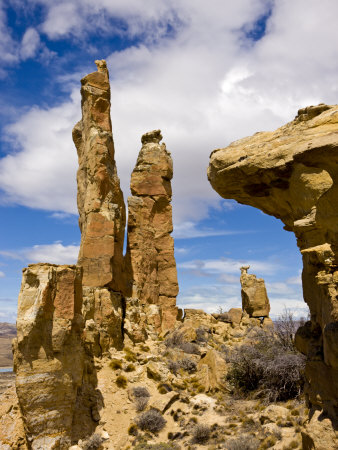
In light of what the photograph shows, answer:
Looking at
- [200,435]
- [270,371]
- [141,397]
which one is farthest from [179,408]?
[270,371]

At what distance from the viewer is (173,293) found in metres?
24.0

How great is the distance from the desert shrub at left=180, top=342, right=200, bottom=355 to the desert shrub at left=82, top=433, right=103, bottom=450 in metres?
7.36

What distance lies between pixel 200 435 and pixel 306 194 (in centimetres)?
859

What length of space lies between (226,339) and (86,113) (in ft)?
52.1

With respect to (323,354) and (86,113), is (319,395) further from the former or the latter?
(86,113)

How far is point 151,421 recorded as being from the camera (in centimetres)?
1312

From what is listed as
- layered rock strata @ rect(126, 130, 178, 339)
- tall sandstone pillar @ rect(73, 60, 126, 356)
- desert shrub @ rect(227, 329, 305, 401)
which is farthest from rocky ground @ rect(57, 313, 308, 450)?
layered rock strata @ rect(126, 130, 178, 339)

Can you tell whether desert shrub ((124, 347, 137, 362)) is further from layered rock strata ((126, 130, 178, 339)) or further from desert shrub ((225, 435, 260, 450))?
desert shrub ((225, 435, 260, 450))

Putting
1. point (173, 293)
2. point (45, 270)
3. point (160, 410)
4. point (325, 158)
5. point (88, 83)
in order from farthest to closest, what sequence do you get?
point (173, 293) → point (88, 83) → point (160, 410) → point (45, 270) → point (325, 158)

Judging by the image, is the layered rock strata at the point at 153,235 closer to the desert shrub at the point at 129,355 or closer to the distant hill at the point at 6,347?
the desert shrub at the point at 129,355

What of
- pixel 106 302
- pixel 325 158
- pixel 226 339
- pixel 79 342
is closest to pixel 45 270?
pixel 79 342

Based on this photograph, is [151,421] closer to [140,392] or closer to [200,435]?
[140,392]

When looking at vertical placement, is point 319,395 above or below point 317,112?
below

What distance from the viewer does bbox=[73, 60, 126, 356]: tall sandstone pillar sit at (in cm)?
1670
